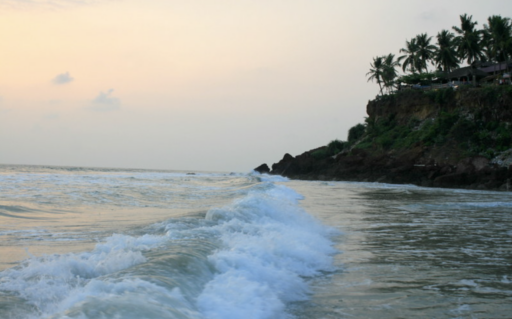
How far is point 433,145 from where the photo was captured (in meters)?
39.6

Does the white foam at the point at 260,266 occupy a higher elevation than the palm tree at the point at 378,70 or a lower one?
lower

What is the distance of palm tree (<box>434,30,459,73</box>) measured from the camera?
48219mm

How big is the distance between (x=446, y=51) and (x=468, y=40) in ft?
9.56

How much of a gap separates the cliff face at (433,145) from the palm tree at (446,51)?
17.4ft

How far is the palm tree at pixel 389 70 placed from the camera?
56.5 m

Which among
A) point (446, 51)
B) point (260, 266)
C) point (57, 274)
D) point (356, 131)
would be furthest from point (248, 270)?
point (356, 131)

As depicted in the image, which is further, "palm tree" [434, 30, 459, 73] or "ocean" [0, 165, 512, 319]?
"palm tree" [434, 30, 459, 73]

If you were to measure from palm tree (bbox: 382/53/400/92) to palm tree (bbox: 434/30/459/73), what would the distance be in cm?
689

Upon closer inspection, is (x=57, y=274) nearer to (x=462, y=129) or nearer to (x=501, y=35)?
(x=462, y=129)

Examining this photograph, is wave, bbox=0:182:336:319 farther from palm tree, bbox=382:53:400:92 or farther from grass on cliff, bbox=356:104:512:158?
palm tree, bbox=382:53:400:92

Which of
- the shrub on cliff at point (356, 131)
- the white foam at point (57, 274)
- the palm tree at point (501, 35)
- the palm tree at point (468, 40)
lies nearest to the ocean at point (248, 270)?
the white foam at point (57, 274)

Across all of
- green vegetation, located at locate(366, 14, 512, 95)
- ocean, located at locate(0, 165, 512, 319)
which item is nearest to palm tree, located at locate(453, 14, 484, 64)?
green vegetation, located at locate(366, 14, 512, 95)

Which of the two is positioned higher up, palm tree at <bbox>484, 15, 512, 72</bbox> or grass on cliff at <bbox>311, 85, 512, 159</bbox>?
palm tree at <bbox>484, 15, 512, 72</bbox>

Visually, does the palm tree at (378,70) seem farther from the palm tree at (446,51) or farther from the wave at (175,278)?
the wave at (175,278)
